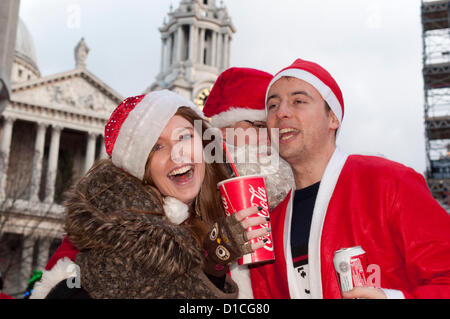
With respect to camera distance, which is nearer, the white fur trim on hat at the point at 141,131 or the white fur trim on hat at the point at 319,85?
the white fur trim on hat at the point at 141,131

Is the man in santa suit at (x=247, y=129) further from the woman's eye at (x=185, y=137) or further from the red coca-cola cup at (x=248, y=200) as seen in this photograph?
the woman's eye at (x=185, y=137)

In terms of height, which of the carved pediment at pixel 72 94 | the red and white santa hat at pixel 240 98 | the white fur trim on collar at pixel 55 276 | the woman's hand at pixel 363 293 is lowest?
the woman's hand at pixel 363 293

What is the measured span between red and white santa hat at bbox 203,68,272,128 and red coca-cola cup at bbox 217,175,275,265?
186cm

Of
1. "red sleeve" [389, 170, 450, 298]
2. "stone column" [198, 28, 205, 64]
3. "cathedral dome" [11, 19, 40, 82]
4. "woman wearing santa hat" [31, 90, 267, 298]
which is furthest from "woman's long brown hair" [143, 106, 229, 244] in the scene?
"cathedral dome" [11, 19, 40, 82]

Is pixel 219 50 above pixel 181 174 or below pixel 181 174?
above

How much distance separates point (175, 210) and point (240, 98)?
2.01 meters

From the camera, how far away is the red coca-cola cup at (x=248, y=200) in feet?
8.52

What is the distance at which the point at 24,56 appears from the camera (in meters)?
63.4

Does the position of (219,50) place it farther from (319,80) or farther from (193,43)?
(319,80)

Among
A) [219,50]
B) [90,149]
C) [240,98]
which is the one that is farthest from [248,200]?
[219,50]

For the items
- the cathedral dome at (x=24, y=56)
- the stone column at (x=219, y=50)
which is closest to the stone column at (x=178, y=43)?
the stone column at (x=219, y=50)

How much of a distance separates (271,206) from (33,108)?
3999 cm

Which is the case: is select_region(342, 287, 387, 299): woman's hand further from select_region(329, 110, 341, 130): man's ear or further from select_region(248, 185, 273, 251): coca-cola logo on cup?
select_region(329, 110, 341, 130): man's ear

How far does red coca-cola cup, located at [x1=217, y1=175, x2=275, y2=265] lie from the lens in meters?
2.60
